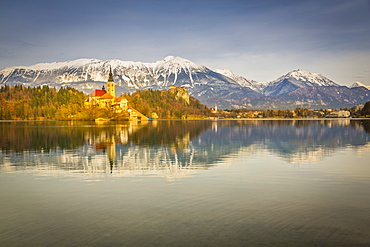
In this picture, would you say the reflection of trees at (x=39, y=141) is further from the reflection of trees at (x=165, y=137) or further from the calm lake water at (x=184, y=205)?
the calm lake water at (x=184, y=205)

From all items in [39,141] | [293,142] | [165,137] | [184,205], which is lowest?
[293,142]

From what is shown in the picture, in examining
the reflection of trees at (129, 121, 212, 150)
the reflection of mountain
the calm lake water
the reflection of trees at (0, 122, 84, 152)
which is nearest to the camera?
the calm lake water

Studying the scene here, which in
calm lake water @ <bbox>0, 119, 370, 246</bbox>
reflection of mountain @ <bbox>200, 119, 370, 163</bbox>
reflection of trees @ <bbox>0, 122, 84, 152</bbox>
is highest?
reflection of trees @ <bbox>0, 122, 84, 152</bbox>

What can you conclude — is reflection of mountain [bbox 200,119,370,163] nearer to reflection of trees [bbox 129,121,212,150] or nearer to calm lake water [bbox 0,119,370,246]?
reflection of trees [bbox 129,121,212,150]

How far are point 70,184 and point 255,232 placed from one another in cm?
1194

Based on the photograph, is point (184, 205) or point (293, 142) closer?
point (184, 205)

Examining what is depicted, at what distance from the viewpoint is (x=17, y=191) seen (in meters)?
16.7

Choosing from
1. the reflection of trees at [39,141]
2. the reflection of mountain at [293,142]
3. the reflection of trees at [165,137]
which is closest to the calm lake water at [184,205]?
the reflection of mountain at [293,142]

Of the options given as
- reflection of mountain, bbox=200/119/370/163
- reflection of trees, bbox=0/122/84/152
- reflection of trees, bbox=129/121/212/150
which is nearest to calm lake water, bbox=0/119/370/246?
reflection of mountain, bbox=200/119/370/163

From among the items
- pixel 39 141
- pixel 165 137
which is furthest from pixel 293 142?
pixel 39 141

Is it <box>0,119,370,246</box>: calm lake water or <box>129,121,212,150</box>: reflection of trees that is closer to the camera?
<box>0,119,370,246</box>: calm lake water

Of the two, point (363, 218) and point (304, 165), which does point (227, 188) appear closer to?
point (363, 218)

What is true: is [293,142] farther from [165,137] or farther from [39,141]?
[39,141]

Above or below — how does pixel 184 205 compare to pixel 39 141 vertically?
below
